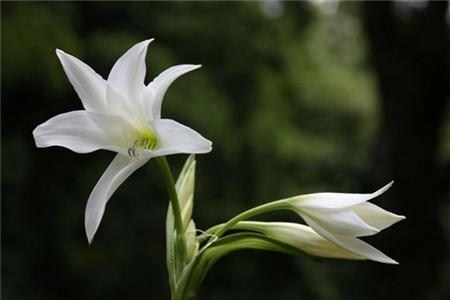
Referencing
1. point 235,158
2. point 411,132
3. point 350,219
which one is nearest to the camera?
point 350,219

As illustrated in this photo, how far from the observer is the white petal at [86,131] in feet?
2.17

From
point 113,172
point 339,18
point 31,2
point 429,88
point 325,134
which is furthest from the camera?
point 339,18

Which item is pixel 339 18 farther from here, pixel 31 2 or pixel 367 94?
pixel 31 2

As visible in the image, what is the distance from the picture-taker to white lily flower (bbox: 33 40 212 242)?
656 millimetres

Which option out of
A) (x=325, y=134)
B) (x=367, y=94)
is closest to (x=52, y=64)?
(x=325, y=134)

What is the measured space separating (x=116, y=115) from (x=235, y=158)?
9.95 ft

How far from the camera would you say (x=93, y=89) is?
0.67m

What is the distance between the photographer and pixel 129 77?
66cm

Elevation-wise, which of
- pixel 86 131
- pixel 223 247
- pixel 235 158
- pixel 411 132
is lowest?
pixel 235 158

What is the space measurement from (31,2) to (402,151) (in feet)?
5.67

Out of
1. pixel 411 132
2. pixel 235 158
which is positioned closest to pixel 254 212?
pixel 411 132

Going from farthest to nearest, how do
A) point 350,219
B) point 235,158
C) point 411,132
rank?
1. point 235,158
2. point 411,132
3. point 350,219

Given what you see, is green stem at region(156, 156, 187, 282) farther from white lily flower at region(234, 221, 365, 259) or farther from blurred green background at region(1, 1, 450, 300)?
blurred green background at region(1, 1, 450, 300)

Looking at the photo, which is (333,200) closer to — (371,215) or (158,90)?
(371,215)
